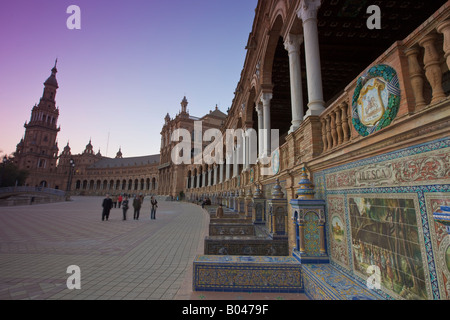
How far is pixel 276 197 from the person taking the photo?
507cm

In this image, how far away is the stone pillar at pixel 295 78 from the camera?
18.3ft

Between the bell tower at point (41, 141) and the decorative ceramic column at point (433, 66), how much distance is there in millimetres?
98773

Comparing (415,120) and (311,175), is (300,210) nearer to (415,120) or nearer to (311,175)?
(311,175)

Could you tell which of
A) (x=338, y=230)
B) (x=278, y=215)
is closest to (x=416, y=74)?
(x=338, y=230)

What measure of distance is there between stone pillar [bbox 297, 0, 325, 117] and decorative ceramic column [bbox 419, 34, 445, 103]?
238cm

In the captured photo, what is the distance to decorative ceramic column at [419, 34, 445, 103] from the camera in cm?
167

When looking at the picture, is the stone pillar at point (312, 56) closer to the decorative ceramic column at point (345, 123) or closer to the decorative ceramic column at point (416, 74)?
the decorative ceramic column at point (345, 123)

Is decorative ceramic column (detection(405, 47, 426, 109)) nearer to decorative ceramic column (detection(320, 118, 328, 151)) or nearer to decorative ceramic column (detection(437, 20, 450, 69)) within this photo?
decorative ceramic column (detection(437, 20, 450, 69))

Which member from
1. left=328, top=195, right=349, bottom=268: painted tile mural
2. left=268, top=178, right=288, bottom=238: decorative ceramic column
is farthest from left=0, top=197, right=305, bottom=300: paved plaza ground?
left=268, top=178, right=288, bottom=238: decorative ceramic column


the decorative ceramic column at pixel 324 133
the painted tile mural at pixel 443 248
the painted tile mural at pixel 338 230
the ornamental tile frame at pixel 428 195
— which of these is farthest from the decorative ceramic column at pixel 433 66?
the decorative ceramic column at pixel 324 133

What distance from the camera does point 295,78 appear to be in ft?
19.6

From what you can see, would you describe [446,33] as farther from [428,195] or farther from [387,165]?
[428,195]
